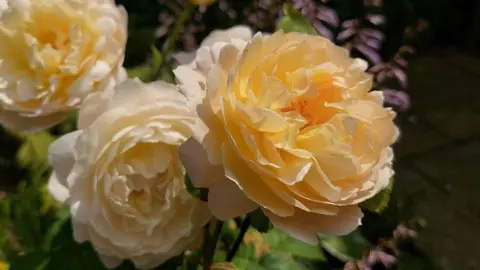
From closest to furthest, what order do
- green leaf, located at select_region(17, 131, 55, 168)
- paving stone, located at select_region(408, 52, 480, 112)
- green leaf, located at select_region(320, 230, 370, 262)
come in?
1. green leaf, located at select_region(320, 230, 370, 262)
2. green leaf, located at select_region(17, 131, 55, 168)
3. paving stone, located at select_region(408, 52, 480, 112)

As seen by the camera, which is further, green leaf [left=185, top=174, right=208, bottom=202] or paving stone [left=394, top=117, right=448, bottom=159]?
paving stone [left=394, top=117, right=448, bottom=159]

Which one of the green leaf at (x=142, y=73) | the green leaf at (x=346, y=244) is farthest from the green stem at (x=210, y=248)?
the green leaf at (x=346, y=244)

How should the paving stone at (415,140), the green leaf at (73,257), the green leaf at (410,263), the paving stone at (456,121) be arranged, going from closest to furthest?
the green leaf at (73,257)
the green leaf at (410,263)
the paving stone at (415,140)
the paving stone at (456,121)

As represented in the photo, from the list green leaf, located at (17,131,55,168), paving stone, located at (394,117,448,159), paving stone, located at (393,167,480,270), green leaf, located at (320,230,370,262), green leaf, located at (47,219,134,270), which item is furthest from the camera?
paving stone, located at (394,117,448,159)

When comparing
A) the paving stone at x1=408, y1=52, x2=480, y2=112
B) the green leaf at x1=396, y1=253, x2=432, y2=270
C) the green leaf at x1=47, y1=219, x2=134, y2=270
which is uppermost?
the green leaf at x1=47, y1=219, x2=134, y2=270

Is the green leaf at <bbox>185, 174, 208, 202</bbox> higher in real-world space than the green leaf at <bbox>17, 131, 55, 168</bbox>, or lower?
higher

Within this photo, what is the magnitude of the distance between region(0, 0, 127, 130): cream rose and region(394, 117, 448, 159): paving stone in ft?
6.29

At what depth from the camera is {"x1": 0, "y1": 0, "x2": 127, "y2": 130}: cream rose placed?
0.43 meters

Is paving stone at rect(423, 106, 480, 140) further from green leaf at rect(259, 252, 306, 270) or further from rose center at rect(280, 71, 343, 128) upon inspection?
rose center at rect(280, 71, 343, 128)

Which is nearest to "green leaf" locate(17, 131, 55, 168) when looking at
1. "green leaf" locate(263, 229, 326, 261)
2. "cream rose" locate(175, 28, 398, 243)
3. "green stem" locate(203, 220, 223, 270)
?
"green leaf" locate(263, 229, 326, 261)

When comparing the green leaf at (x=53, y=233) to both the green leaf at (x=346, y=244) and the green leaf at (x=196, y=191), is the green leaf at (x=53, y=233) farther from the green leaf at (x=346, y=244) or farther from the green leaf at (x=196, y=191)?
the green leaf at (x=346, y=244)

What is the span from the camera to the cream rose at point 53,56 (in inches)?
17.1

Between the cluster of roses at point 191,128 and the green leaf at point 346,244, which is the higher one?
the cluster of roses at point 191,128

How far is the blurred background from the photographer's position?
3.10 ft
